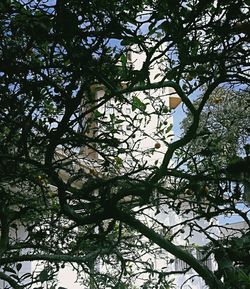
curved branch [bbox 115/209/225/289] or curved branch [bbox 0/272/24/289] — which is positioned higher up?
curved branch [bbox 0/272/24/289]

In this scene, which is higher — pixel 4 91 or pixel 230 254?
pixel 4 91

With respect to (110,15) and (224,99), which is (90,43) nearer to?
(110,15)

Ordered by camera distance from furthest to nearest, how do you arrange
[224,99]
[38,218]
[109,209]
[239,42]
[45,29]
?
[224,99]
[38,218]
[109,209]
[239,42]
[45,29]

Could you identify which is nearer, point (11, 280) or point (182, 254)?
point (182, 254)

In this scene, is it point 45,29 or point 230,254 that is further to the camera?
A: point 230,254

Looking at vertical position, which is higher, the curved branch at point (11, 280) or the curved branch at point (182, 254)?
the curved branch at point (11, 280)

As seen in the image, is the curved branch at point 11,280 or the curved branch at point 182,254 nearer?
the curved branch at point 182,254

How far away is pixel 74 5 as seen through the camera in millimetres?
2400

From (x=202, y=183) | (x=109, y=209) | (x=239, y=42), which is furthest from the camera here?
(x=202, y=183)

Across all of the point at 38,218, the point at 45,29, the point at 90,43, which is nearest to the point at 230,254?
the point at 90,43

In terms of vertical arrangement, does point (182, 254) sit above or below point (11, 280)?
below

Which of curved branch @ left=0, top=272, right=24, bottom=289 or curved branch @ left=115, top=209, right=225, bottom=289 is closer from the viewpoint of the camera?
curved branch @ left=115, top=209, right=225, bottom=289

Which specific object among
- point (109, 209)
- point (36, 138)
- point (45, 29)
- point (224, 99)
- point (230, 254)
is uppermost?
point (224, 99)

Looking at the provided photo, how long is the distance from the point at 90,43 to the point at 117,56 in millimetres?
309
